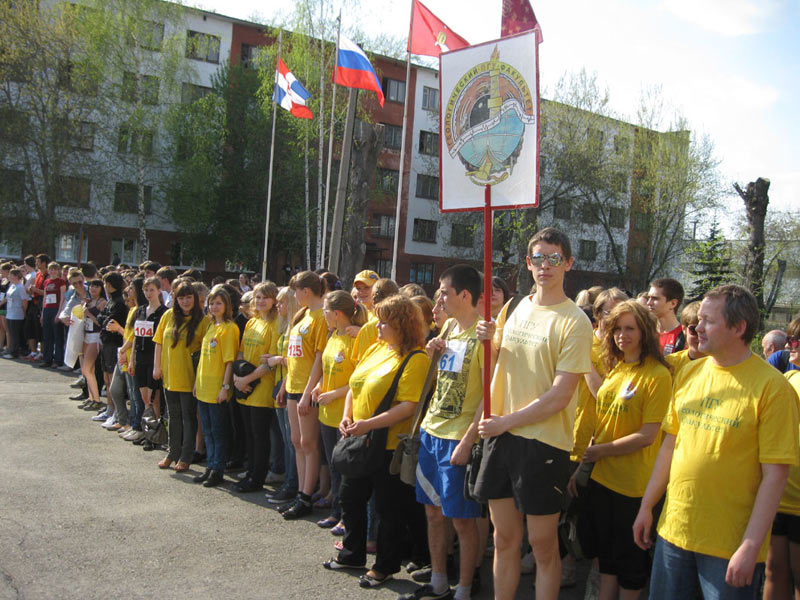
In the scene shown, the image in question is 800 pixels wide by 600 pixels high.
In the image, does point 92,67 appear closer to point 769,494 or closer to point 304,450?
point 304,450

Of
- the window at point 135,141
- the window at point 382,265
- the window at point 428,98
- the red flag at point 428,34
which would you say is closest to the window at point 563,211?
the window at point 428,98

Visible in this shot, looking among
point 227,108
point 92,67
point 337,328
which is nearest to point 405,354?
point 337,328

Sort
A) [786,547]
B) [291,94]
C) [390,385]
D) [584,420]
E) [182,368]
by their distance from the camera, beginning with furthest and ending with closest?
1. [291,94]
2. [182,368]
3. [390,385]
4. [584,420]
5. [786,547]

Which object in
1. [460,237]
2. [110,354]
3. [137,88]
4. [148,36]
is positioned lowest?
[110,354]

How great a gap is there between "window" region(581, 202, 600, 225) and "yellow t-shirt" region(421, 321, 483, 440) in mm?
34125

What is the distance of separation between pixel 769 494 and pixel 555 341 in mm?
1183

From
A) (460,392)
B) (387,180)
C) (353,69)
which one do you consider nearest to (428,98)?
(387,180)

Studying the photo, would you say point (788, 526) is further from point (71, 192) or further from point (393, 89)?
point (393, 89)

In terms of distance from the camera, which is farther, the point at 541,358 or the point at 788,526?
the point at 788,526

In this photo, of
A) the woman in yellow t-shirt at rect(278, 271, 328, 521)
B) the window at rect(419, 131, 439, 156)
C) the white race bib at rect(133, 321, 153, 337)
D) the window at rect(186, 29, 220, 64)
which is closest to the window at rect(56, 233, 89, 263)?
the window at rect(186, 29, 220, 64)

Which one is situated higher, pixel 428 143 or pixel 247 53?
pixel 247 53

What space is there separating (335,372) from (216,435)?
201cm

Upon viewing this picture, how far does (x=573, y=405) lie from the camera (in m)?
3.59

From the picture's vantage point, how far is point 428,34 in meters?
10.9
